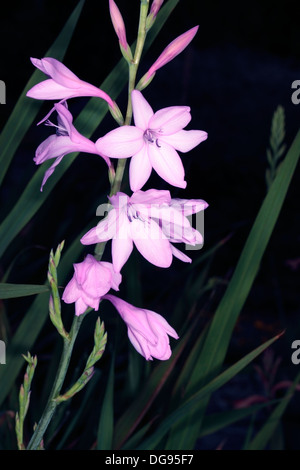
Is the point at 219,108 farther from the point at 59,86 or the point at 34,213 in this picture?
the point at 59,86

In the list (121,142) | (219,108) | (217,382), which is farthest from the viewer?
(219,108)

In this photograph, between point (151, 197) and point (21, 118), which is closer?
point (151, 197)

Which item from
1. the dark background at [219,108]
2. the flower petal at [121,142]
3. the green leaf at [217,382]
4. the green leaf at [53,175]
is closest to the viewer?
the flower petal at [121,142]

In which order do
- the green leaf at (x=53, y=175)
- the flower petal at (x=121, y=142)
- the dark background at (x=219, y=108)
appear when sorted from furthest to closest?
the dark background at (x=219, y=108) < the green leaf at (x=53, y=175) < the flower petal at (x=121, y=142)

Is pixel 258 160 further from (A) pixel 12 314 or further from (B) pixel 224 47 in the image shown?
(A) pixel 12 314

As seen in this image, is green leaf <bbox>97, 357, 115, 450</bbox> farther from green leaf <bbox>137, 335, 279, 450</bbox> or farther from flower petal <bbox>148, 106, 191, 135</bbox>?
flower petal <bbox>148, 106, 191, 135</bbox>

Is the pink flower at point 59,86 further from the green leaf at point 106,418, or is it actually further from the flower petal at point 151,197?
the green leaf at point 106,418

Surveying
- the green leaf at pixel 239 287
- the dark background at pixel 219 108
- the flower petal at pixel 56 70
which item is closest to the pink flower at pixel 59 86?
the flower petal at pixel 56 70

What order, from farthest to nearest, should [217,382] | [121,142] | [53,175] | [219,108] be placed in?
[219,108] < [53,175] < [217,382] < [121,142]

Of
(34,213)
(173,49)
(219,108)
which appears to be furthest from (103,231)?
(219,108)
